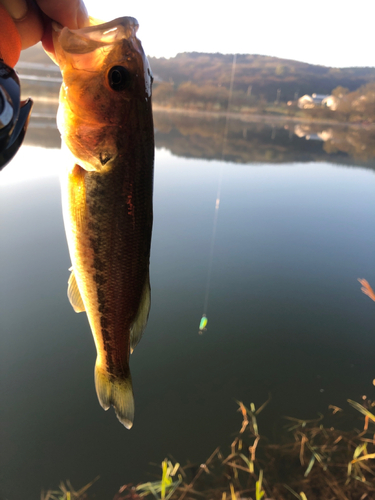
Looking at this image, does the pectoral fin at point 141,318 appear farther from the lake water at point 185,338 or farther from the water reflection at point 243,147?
the water reflection at point 243,147

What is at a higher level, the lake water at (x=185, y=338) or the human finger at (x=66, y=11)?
the human finger at (x=66, y=11)

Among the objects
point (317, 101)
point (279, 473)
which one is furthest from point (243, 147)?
point (279, 473)

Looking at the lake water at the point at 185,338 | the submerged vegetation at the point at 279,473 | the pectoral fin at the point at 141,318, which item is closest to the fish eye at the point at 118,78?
the pectoral fin at the point at 141,318

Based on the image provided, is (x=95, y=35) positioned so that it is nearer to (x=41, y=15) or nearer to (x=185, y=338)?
(x=41, y=15)

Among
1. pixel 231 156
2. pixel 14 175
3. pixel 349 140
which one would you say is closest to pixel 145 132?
pixel 14 175

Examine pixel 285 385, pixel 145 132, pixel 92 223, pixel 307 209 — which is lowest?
pixel 285 385

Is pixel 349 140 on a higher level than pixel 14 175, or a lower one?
higher

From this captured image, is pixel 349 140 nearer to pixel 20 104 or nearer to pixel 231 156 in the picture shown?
pixel 231 156
